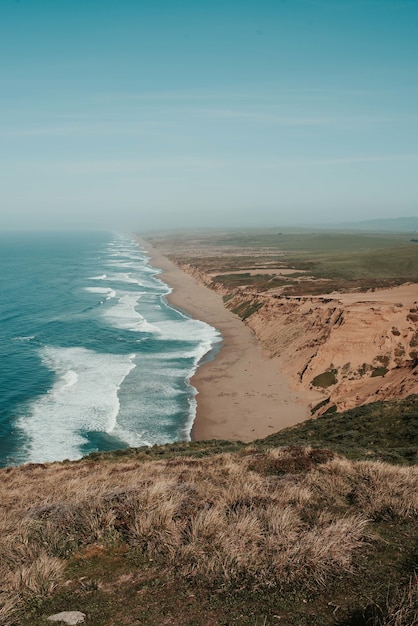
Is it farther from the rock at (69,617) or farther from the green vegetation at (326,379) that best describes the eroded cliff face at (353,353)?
the rock at (69,617)

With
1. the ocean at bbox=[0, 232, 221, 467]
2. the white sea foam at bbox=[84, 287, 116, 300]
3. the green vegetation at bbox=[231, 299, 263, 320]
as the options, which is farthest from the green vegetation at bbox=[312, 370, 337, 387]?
the white sea foam at bbox=[84, 287, 116, 300]

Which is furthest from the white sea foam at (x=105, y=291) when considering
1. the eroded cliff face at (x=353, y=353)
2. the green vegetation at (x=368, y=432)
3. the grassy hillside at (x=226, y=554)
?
the grassy hillside at (x=226, y=554)

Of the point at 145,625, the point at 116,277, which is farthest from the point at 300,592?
the point at 116,277

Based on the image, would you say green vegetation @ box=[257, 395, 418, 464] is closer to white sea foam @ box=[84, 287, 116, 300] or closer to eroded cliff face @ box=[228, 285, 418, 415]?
eroded cliff face @ box=[228, 285, 418, 415]

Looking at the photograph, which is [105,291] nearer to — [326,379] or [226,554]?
[326,379]

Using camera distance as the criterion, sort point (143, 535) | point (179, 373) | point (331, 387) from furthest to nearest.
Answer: point (179, 373)
point (331, 387)
point (143, 535)

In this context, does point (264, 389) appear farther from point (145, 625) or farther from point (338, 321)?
point (145, 625)

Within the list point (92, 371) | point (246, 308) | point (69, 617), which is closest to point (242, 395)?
point (92, 371)
